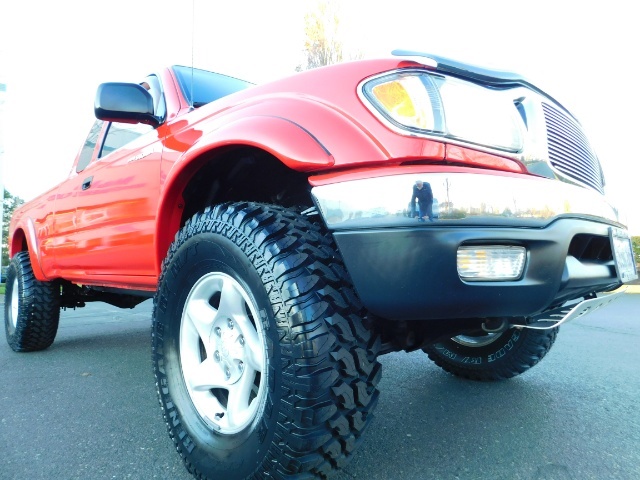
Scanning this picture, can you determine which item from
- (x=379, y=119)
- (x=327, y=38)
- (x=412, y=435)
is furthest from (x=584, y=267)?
(x=327, y=38)

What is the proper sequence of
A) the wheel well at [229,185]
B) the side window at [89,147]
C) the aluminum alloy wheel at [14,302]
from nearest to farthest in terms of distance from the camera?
1. the wheel well at [229,185]
2. the side window at [89,147]
3. the aluminum alloy wheel at [14,302]

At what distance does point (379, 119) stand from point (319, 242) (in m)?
0.37

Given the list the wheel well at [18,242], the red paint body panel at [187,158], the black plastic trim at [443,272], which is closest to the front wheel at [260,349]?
the black plastic trim at [443,272]

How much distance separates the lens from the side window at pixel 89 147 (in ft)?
10.9

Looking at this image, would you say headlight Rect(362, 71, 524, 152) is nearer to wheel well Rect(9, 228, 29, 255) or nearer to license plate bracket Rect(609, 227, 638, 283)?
license plate bracket Rect(609, 227, 638, 283)

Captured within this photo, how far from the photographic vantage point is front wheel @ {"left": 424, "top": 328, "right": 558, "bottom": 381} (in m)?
2.29

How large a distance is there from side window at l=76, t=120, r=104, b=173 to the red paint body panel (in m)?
0.12

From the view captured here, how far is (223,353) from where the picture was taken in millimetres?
1533

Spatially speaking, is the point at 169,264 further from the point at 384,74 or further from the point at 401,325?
the point at 384,74

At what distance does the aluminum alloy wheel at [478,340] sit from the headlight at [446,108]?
1.39 meters

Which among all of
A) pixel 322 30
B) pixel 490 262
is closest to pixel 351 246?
pixel 490 262

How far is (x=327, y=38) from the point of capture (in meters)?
12.3

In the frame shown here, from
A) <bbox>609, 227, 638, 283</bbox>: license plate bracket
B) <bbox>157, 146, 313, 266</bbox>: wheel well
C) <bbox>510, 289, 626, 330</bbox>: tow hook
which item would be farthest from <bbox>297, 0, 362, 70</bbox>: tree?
<bbox>510, 289, 626, 330</bbox>: tow hook

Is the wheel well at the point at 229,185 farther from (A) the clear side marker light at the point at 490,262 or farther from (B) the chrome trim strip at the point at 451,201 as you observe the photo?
(A) the clear side marker light at the point at 490,262
